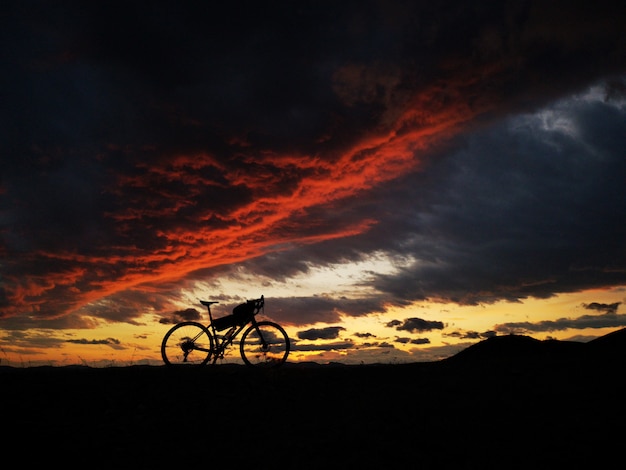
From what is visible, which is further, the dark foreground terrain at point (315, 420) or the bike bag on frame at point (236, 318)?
the bike bag on frame at point (236, 318)

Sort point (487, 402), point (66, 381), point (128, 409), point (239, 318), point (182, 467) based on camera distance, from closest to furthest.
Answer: point (182, 467)
point (128, 409)
point (487, 402)
point (66, 381)
point (239, 318)

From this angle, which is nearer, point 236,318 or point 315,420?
point 315,420

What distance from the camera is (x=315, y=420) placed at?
8.01 m

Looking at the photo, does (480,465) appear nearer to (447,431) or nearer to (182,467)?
(447,431)

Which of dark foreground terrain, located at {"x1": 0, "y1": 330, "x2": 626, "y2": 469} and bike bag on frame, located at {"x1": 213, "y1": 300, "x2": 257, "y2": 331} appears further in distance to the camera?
bike bag on frame, located at {"x1": 213, "y1": 300, "x2": 257, "y2": 331}

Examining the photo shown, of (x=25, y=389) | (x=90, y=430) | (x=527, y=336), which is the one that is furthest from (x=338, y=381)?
(x=527, y=336)

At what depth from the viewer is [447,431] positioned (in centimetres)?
770

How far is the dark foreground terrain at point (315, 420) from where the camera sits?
22.6ft

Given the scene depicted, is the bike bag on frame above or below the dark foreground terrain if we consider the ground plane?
above

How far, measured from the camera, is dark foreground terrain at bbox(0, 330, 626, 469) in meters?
6.90

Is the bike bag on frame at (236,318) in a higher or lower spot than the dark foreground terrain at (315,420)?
higher

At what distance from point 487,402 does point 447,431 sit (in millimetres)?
1674

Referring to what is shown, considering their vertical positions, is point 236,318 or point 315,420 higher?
point 236,318

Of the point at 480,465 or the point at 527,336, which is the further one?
the point at 527,336
